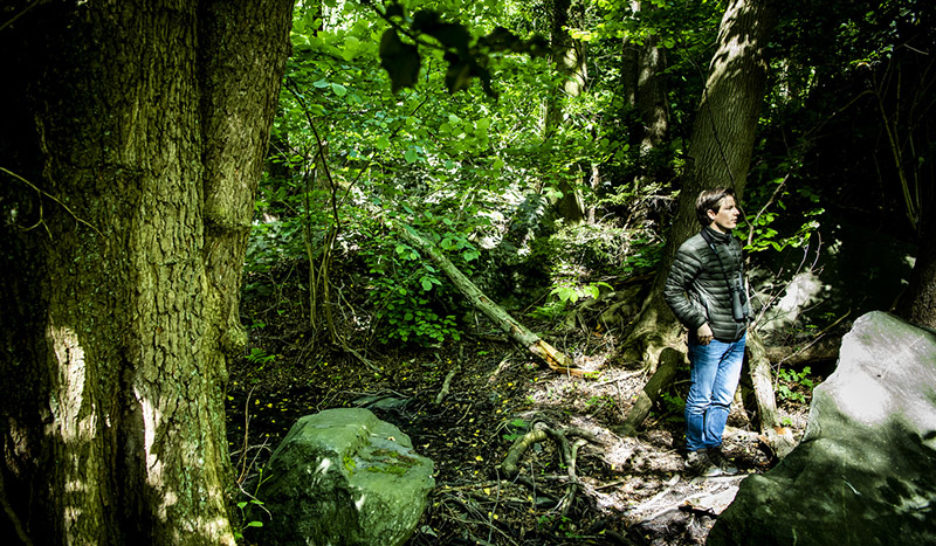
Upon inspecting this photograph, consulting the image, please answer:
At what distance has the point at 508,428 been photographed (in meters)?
3.79

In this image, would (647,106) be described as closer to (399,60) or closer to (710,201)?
(710,201)

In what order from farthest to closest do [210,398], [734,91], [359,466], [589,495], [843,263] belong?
[843,263] → [734,91] → [589,495] → [359,466] → [210,398]

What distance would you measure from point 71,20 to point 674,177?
6.31m

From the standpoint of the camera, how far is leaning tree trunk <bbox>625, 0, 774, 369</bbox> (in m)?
3.94

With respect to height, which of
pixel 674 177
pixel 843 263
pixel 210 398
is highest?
pixel 674 177

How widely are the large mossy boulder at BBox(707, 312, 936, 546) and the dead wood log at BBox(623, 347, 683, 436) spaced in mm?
1406

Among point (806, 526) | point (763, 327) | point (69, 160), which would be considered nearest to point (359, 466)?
point (69, 160)

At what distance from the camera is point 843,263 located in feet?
14.8

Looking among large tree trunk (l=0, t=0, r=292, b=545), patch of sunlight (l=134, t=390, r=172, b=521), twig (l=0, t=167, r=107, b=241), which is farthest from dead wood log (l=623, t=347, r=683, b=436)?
twig (l=0, t=167, r=107, b=241)

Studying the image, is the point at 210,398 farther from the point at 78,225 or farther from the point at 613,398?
the point at 613,398

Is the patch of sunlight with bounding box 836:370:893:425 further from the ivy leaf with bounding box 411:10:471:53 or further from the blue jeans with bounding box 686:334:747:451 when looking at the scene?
the ivy leaf with bounding box 411:10:471:53

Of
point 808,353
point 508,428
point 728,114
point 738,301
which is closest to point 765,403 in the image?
point 808,353

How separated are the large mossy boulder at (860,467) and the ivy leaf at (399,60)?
2513 millimetres

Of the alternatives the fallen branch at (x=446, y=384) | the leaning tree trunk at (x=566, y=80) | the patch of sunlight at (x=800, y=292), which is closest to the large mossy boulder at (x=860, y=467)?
the patch of sunlight at (x=800, y=292)
